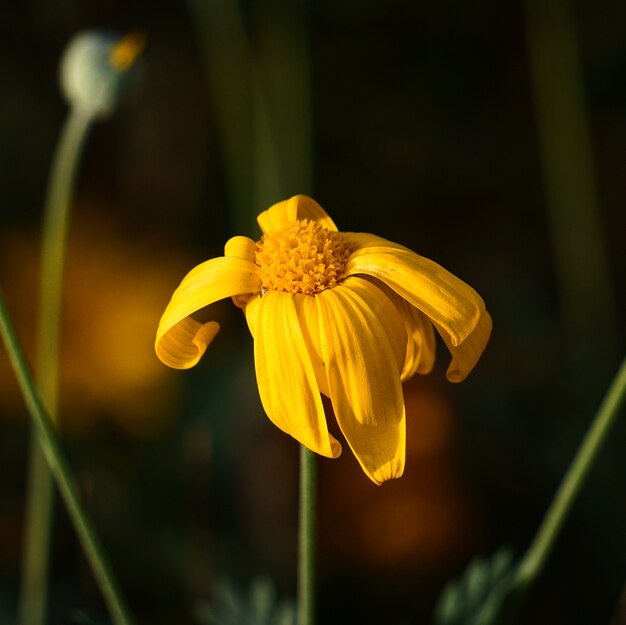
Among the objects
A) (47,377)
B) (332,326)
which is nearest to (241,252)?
(332,326)

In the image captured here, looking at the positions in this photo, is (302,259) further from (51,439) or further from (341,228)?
(341,228)

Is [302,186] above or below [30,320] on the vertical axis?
above

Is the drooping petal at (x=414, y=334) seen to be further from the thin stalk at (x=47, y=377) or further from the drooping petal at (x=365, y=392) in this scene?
the thin stalk at (x=47, y=377)

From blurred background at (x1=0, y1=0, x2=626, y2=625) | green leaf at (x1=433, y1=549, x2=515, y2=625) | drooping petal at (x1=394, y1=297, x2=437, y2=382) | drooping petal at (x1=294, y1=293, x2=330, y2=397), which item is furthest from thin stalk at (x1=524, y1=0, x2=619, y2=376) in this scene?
drooping petal at (x1=294, y1=293, x2=330, y2=397)

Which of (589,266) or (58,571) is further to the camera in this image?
Answer: (589,266)

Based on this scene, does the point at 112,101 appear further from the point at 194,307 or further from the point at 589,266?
the point at 589,266

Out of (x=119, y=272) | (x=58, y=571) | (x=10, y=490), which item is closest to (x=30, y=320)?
(x=119, y=272)

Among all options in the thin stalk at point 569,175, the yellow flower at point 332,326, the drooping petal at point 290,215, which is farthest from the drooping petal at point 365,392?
the thin stalk at point 569,175

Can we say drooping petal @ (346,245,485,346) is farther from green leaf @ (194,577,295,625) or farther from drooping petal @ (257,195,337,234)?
green leaf @ (194,577,295,625)
